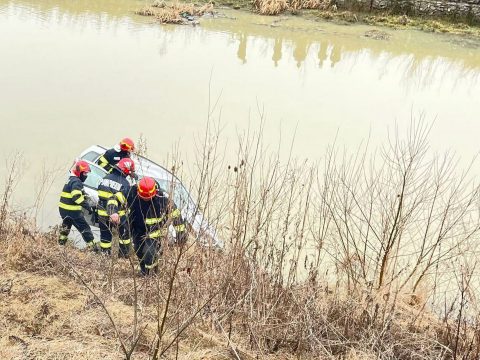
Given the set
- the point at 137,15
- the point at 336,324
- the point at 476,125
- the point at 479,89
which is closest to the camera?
the point at 336,324

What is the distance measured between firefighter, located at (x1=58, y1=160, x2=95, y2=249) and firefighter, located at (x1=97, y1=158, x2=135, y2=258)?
31 centimetres

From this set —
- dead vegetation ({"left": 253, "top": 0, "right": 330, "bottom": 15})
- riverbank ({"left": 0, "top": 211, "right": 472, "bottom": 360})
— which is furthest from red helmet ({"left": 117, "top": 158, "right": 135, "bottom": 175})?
dead vegetation ({"left": 253, "top": 0, "right": 330, "bottom": 15})

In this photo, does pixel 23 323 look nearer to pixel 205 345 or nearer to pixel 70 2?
pixel 205 345

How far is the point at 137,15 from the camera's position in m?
23.0

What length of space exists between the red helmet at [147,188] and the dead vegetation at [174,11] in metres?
17.6

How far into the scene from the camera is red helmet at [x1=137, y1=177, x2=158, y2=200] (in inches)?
229

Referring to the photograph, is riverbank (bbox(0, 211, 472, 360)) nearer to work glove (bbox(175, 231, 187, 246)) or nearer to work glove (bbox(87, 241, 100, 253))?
work glove (bbox(175, 231, 187, 246))

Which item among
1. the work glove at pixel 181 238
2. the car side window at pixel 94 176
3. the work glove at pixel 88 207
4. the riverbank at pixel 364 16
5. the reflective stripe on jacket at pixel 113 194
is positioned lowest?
the work glove at pixel 88 207

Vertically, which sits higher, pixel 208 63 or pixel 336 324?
pixel 208 63

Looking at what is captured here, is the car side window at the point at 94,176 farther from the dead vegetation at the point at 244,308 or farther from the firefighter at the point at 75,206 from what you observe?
the dead vegetation at the point at 244,308

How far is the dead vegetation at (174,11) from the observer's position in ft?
71.7

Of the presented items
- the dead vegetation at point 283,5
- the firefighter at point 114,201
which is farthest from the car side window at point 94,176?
the dead vegetation at point 283,5

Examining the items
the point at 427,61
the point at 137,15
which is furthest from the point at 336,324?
the point at 137,15

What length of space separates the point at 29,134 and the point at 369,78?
11064mm
